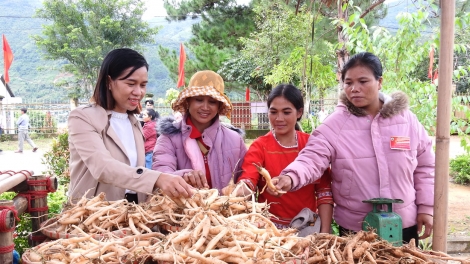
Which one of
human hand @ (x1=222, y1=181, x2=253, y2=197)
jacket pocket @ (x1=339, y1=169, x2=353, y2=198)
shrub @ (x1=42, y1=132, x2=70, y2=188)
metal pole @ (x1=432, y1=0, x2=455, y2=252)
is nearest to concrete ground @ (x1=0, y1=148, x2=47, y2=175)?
shrub @ (x1=42, y1=132, x2=70, y2=188)

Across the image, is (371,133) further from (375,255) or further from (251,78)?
(251,78)

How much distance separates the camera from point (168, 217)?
167 cm

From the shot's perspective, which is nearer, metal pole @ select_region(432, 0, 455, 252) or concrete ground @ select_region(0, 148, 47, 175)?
metal pole @ select_region(432, 0, 455, 252)

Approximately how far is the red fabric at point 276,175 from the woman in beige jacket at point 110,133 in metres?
0.62

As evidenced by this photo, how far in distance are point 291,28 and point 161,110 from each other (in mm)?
8256

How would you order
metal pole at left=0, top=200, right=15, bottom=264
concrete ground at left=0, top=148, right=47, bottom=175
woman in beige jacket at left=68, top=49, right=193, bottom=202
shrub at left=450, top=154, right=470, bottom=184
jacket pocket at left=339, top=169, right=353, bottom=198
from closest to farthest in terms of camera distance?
metal pole at left=0, top=200, right=15, bottom=264 < woman in beige jacket at left=68, top=49, right=193, bottom=202 < jacket pocket at left=339, top=169, right=353, bottom=198 < shrub at left=450, top=154, right=470, bottom=184 < concrete ground at left=0, top=148, right=47, bottom=175

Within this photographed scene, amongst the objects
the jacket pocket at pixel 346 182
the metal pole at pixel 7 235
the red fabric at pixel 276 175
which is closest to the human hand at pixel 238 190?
the red fabric at pixel 276 175

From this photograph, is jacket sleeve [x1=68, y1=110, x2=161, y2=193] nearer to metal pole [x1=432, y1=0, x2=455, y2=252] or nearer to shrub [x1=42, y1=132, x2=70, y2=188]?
metal pole [x1=432, y1=0, x2=455, y2=252]

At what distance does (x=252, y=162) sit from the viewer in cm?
225

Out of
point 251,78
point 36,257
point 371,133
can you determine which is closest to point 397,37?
Answer: point 371,133

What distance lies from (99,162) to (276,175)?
976 millimetres

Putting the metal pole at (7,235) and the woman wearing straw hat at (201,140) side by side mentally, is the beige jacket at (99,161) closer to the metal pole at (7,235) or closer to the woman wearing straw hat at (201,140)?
the woman wearing straw hat at (201,140)

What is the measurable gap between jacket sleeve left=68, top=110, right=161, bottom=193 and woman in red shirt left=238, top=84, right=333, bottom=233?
67cm

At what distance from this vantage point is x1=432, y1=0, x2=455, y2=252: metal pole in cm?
188
